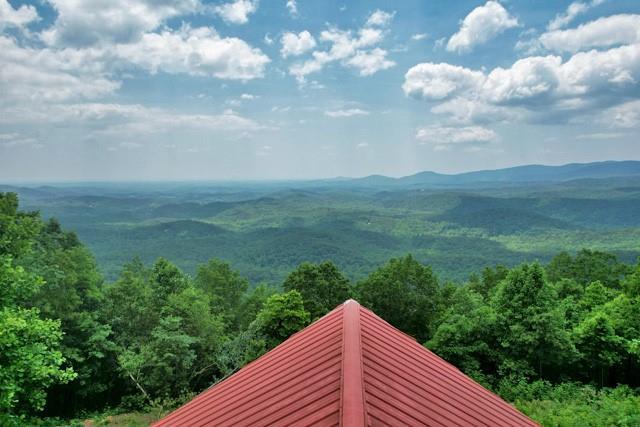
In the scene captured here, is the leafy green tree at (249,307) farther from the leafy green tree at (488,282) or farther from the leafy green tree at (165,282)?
the leafy green tree at (488,282)

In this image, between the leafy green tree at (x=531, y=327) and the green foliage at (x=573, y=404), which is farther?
the leafy green tree at (x=531, y=327)

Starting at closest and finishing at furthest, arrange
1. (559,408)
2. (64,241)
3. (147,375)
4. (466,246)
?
(559,408)
(147,375)
(64,241)
(466,246)

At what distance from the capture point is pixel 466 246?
166625 mm

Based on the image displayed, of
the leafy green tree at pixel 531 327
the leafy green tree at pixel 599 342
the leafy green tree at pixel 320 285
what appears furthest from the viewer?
the leafy green tree at pixel 320 285

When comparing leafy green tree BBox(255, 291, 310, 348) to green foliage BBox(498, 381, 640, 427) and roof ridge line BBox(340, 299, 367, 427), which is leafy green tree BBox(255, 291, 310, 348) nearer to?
green foliage BBox(498, 381, 640, 427)

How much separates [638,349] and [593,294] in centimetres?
1192

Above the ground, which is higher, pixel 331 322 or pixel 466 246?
pixel 331 322

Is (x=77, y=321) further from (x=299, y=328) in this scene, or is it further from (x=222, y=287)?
(x=299, y=328)

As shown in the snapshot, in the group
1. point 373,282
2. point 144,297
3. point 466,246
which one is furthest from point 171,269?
point 466,246

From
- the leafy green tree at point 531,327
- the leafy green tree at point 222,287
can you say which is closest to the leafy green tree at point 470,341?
the leafy green tree at point 531,327

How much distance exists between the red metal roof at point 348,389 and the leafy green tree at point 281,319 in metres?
19.3

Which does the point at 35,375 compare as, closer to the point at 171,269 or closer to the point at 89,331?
the point at 89,331

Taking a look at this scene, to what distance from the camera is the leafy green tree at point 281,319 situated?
2742cm

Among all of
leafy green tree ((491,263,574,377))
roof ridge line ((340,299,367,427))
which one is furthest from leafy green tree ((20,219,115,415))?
leafy green tree ((491,263,574,377))
